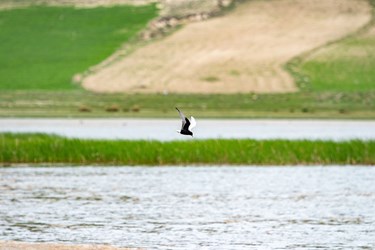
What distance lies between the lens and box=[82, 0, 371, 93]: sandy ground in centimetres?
8244

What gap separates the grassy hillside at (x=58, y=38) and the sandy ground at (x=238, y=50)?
3.67 m

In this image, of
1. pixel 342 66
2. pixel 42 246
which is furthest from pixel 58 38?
pixel 42 246

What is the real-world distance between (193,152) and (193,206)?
858 cm

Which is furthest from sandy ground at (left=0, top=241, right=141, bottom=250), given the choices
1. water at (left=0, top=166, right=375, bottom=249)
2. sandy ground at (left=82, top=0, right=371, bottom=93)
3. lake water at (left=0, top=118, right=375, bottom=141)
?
sandy ground at (left=82, top=0, right=371, bottom=93)

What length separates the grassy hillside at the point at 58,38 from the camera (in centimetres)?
9131

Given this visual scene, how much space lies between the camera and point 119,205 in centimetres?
2970

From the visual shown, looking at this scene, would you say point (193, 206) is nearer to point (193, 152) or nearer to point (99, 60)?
point (193, 152)

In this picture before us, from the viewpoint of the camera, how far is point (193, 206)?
97.0ft

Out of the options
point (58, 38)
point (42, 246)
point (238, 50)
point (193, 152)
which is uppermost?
point (42, 246)

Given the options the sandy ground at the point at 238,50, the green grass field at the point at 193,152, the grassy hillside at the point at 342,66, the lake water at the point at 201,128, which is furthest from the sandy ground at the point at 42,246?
the grassy hillside at the point at 342,66

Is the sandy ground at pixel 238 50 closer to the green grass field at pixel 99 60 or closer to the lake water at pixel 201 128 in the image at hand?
the green grass field at pixel 99 60

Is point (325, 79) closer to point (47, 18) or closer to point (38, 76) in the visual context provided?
point (38, 76)

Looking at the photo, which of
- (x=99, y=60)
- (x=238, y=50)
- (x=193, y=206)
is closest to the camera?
(x=193, y=206)

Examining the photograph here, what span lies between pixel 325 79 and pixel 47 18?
29398 mm
